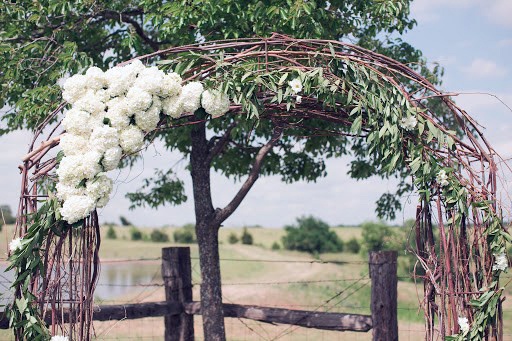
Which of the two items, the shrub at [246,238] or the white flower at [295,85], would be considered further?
the shrub at [246,238]

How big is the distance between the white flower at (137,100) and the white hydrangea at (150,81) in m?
0.04

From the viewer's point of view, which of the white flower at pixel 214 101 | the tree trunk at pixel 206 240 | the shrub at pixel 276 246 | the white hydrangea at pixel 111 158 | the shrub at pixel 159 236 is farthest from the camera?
the shrub at pixel 159 236

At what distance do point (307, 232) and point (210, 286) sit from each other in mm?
12115

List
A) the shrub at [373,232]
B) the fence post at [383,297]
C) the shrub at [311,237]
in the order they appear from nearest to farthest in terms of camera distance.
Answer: the fence post at [383,297]
the shrub at [373,232]
the shrub at [311,237]

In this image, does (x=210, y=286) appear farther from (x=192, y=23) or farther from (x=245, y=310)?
(x=192, y=23)

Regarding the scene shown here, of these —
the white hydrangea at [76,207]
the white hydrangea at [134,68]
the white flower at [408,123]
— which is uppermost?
the white hydrangea at [134,68]

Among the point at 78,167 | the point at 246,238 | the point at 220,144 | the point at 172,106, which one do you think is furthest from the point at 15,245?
the point at 246,238

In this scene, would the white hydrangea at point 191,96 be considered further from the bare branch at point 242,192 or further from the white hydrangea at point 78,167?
the bare branch at point 242,192

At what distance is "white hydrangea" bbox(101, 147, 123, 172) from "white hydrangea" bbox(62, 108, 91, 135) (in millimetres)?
215

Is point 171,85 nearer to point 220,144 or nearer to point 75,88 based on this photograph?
point 75,88


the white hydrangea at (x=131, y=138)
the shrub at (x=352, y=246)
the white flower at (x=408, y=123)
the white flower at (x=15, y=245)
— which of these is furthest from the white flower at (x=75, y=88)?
the shrub at (x=352, y=246)

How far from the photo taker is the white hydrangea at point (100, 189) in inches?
184

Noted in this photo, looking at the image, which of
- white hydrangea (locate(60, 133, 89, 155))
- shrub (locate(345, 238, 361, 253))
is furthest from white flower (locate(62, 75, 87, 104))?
shrub (locate(345, 238, 361, 253))

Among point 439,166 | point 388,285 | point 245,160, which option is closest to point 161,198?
point 245,160
